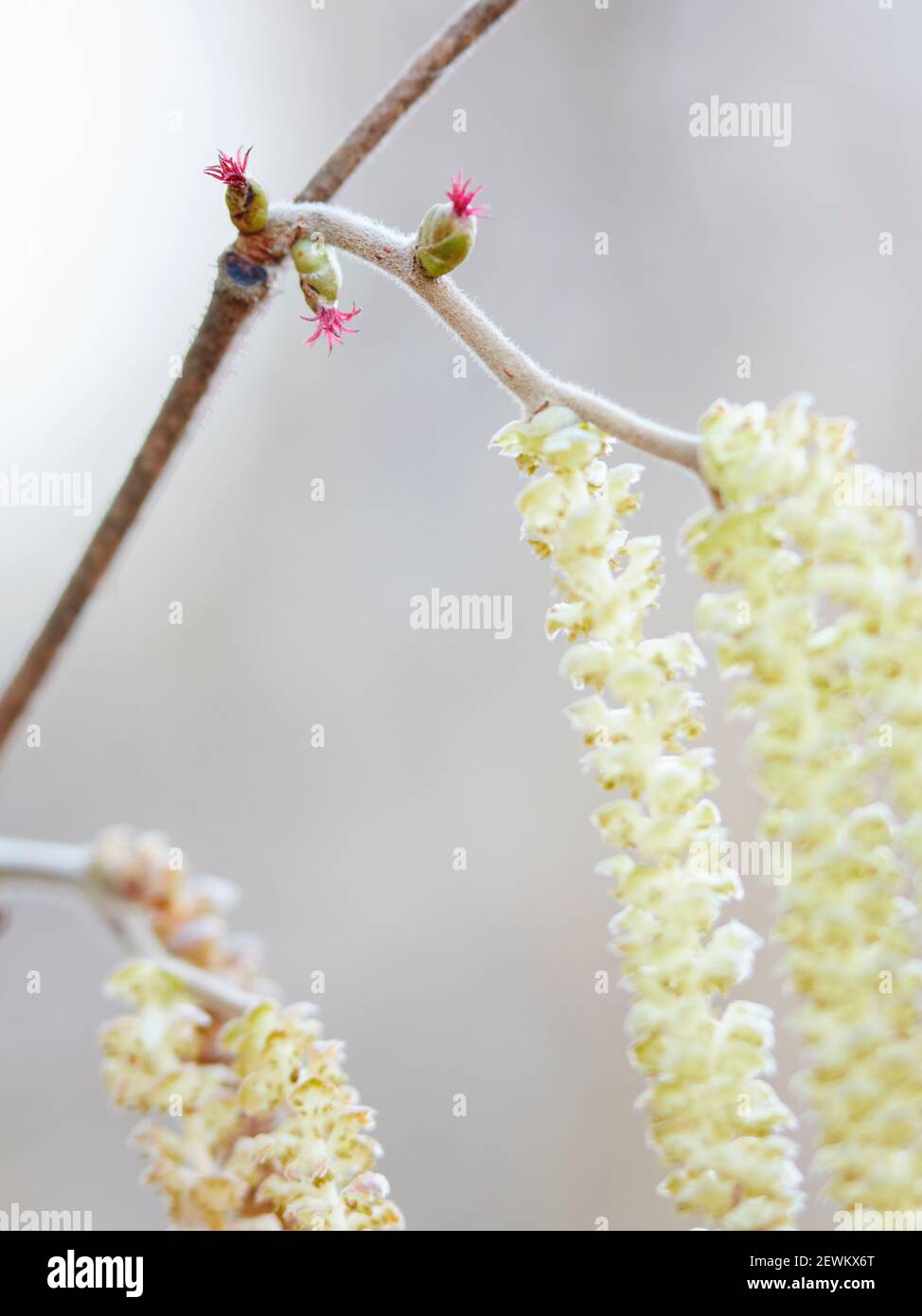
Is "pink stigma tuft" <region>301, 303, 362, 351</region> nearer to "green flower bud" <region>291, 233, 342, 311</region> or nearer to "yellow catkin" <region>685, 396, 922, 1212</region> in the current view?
"green flower bud" <region>291, 233, 342, 311</region>


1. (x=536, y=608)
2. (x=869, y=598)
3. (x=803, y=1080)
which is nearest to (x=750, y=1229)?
(x=803, y=1080)

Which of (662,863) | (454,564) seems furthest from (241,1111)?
(454,564)

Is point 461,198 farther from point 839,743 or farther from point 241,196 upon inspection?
point 839,743

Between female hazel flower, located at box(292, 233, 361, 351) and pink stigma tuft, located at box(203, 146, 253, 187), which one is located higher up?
pink stigma tuft, located at box(203, 146, 253, 187)

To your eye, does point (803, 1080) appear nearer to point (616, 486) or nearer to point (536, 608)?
point (616, 486)

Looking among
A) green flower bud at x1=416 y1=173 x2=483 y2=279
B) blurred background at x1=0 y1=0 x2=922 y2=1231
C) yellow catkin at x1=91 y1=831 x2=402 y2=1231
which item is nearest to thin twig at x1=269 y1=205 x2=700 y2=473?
green flower bud at x1=416 y1=173 x2=483 y2=279
